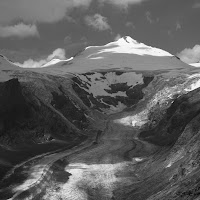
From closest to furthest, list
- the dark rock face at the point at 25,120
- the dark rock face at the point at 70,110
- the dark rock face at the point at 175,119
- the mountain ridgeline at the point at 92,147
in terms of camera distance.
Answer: the mountain ridgeline at the point at 92,147 → the dark rock face at the point at 175,119 → the dark rock face at the point at 25,120 → the dark rock face at the point at 70,110

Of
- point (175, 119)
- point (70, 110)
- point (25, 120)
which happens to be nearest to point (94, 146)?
point (25, 120)

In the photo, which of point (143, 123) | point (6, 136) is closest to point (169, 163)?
point (6, 136)

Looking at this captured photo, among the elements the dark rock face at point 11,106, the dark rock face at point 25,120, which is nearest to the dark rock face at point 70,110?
the dark rock face at point 25,120

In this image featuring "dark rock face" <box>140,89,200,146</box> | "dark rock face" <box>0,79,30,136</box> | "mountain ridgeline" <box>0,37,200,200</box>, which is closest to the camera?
"mountain ridgeline" <box>0,37,200,200</box>

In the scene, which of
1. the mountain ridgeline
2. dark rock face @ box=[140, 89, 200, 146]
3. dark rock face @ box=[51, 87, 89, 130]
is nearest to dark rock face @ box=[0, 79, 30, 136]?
the mountain ridgeline

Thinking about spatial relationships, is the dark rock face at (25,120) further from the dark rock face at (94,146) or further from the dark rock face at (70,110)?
the dark rock face at (70,110)

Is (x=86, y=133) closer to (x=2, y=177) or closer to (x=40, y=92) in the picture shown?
(x=40, y=92)

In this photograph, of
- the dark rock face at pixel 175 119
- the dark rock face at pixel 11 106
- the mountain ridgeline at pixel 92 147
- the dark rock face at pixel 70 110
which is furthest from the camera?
the dark rock face at pixel 70 110

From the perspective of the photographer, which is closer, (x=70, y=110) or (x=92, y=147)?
(x=92, y=147)

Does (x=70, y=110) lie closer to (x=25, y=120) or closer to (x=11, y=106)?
(x=25, y=120)

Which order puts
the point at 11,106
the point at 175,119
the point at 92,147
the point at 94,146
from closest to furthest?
the point at 92,147, the point at 94,146, the point at 175,119, the point at 11,106

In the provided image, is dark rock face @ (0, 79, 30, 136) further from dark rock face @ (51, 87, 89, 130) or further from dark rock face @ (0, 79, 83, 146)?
dark rock face @ (51, 87, 89, 130)
